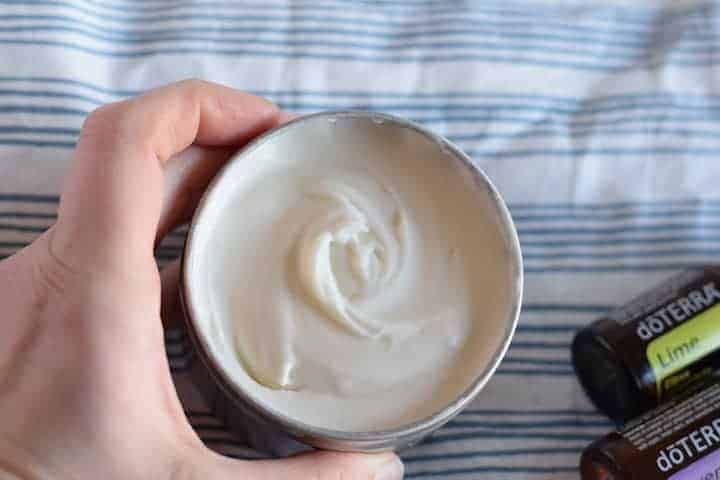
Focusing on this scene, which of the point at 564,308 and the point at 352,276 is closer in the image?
the point at 352,276

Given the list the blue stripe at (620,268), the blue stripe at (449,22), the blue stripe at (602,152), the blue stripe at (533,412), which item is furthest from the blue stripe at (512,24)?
the blue stripe at (533,412)

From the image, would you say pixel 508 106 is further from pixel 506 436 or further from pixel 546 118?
pixel 506 436

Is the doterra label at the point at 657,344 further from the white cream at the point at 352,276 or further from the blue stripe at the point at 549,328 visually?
the white cream at the point at 352,276

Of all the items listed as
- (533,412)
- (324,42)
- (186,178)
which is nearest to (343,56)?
(324,42)

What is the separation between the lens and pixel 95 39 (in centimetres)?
85

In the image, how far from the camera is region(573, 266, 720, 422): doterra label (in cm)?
75

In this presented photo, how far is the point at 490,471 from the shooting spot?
797 millimetres

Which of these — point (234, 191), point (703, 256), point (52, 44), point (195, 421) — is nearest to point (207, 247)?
point (234, 191)

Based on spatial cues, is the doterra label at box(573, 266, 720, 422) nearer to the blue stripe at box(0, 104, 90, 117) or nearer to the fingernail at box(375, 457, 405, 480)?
the fingernail at box(375, 457, 405, 480)

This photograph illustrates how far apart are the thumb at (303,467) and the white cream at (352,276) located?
0.09ft

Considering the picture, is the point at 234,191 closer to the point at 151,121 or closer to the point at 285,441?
the point at 151,121

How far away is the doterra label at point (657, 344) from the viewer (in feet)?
2.47

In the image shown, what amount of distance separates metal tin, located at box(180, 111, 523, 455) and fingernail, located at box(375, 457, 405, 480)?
0.03 meters

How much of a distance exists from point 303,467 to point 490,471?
23cm
